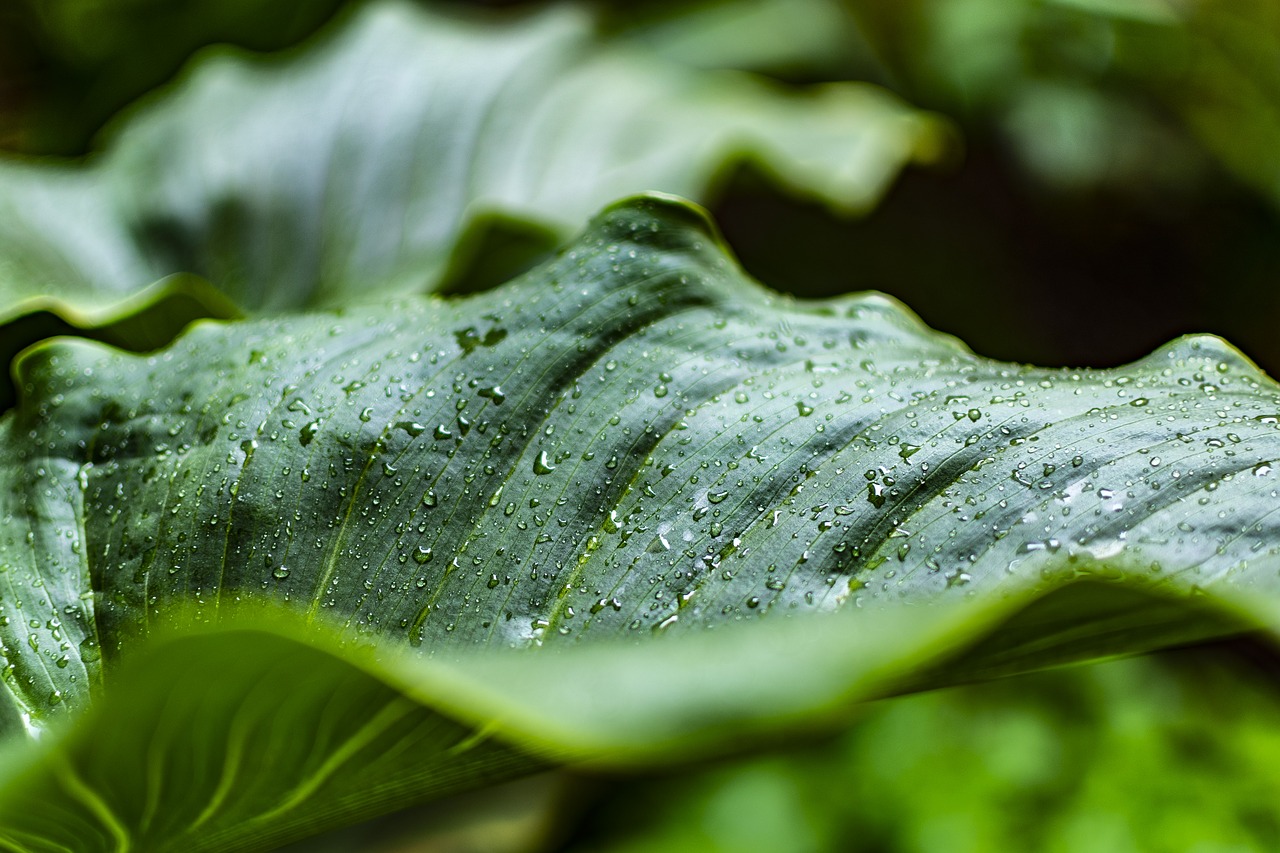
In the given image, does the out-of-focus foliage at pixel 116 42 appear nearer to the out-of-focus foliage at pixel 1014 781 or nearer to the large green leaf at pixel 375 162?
the large green leaf at pixel 375 162

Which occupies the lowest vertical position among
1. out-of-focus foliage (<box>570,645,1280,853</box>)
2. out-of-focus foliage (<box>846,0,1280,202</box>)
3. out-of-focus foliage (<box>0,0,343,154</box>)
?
out-of-focus foliage (<box>570,645,1280,853</box>)

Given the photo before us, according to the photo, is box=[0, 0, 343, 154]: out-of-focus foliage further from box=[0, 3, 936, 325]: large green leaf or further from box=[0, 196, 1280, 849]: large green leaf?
box=[0, 196, 1280, 849]: large green leaf

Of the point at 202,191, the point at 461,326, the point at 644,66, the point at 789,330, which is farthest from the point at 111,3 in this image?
the point at 789,330

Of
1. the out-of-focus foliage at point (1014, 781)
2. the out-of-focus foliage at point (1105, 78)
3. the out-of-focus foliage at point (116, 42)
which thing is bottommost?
the out-of-focus foliage at point (1014, 781)

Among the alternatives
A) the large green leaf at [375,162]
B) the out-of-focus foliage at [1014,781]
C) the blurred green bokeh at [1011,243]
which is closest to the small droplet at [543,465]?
the large green leaf at [375,162]

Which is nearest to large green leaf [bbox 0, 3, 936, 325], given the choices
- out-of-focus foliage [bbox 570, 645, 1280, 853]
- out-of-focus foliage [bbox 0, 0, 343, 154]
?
out-of-focus foliage [bbox 0, 0, 343, 154]

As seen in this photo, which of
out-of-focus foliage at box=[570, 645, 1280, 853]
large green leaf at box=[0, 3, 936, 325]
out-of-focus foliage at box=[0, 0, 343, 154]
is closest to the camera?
large green leaf at box=[0, 3, 936, 325]

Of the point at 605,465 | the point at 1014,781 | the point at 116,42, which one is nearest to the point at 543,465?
the point at 605,465
